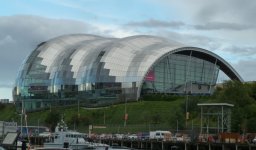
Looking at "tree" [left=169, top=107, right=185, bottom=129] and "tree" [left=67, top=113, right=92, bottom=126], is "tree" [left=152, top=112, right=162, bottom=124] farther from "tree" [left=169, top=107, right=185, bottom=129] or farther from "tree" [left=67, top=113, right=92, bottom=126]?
"tree" [left=67, top=113, right=92, bottom=126]

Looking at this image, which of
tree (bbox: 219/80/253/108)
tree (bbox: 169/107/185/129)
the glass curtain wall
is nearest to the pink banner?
the glass curtain wall

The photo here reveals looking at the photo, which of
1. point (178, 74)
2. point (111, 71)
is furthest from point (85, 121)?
point (178, 74)

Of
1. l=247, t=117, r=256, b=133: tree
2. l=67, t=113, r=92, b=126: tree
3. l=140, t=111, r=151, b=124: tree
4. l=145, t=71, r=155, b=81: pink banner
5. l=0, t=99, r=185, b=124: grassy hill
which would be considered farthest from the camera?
l=145, t=71, r=155, b=81: pink banner

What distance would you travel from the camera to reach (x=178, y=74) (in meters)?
120

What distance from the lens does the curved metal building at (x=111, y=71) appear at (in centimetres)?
11006

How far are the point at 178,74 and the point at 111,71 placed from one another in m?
21.8

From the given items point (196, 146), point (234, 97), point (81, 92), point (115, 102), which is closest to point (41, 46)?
point (81, 92)

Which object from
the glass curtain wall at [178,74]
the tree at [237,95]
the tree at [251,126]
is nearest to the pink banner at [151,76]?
the glass curtain wall at [178,74]

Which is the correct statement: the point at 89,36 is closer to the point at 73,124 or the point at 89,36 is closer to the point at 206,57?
the point at 206,57

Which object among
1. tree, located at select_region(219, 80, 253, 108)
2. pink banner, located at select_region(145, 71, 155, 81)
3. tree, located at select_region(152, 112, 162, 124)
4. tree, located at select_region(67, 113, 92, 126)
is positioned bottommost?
tree, located at select_region(67, 113, 92, 126)

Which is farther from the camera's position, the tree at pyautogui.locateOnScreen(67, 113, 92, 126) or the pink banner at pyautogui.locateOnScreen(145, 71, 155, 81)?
the pink banner at pyautogui.locateOnScreen(145, 71, 155, 81)

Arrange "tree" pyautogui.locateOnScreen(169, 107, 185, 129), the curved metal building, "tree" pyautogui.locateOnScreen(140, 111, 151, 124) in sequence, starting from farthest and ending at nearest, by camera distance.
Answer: the curved metal building → "tree" pyautogui.locateOnScreen(140, 111, 151, 124) → "tree" pyautogui.locateOnScreen(169, 107, 185, 129)

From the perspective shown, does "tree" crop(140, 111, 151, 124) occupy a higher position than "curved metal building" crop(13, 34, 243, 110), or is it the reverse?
"curved metal building" crop(13, 34, 243, 110)

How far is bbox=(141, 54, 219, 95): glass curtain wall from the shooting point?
115 meters
